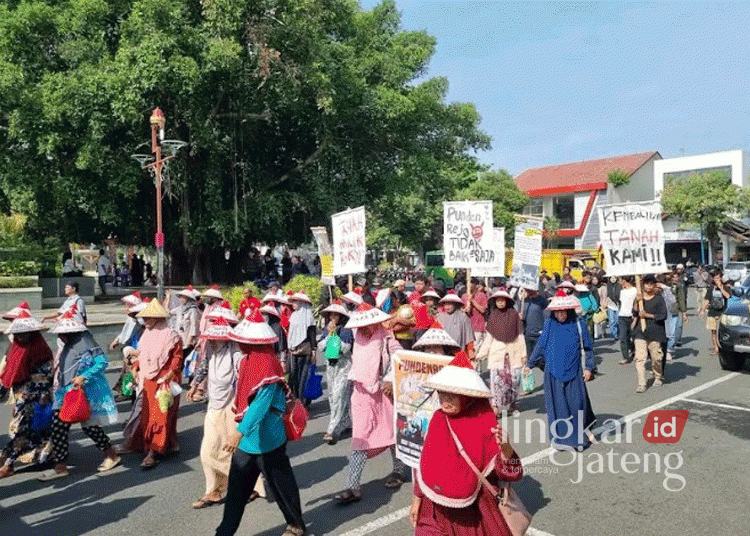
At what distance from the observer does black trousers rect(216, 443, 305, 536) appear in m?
4.50

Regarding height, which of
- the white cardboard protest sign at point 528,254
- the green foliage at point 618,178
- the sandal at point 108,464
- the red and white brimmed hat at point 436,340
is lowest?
the sandal at point 108,464

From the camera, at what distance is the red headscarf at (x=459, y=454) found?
3.28m

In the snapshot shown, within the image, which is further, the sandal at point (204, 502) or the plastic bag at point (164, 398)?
the plastic bag at point (164, 398)

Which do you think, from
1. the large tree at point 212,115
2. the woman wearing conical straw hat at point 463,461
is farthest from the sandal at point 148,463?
the large tree at point 212,115

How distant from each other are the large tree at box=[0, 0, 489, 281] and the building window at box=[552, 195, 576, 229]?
22397mm

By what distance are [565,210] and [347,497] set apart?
46.0 m

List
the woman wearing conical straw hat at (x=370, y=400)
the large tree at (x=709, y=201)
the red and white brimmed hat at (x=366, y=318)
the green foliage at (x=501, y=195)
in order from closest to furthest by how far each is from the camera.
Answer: the woman wearing conical straw hat at (x=370, y=400) → the red and white brimmed hat at (x=366, y=318) → the large tree at (x=709, y=201) → the green foliage at (x=501, y=195)

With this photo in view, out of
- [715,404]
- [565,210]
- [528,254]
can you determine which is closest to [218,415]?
[715,404]

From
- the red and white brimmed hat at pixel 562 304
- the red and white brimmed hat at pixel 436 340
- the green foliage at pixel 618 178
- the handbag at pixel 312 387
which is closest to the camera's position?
the red and white brimmed hat at pixel 436 340

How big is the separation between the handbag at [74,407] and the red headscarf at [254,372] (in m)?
2.16

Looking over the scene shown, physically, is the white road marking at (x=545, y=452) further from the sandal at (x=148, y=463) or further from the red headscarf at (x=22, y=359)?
the red headscarf at (x=22, y=359)

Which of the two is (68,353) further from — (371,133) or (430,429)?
(371,133)

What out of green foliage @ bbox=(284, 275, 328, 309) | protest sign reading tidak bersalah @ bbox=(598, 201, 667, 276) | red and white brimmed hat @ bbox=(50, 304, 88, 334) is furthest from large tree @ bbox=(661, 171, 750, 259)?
red and white brimmed hat @ bbox=(50, 304, 88, 334)

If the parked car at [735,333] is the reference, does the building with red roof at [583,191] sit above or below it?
above
